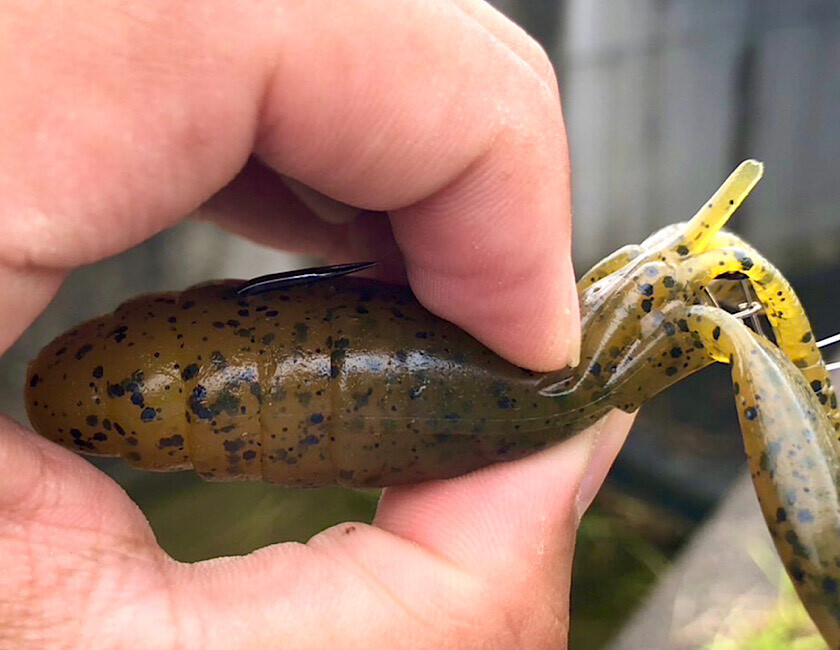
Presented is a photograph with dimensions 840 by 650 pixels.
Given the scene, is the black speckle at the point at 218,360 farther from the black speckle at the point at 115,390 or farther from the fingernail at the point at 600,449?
the fingernail at the point at 600,449

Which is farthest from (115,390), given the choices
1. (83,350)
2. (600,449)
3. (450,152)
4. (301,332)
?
(600,449)

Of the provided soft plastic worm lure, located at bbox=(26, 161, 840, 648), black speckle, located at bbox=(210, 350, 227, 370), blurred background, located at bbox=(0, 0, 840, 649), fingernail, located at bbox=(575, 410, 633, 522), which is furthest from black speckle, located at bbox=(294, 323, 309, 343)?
blurred background, located at bbox=(0, 0, 840, 649)

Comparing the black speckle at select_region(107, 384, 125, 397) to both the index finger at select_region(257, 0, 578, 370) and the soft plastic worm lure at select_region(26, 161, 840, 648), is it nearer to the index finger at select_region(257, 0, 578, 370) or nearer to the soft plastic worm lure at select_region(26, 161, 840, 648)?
the soft plastic worm lure at select_region(26, 161, 840, 648)

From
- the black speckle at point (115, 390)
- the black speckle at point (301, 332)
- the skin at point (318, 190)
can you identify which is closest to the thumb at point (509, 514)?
the skin at point (318, 190)

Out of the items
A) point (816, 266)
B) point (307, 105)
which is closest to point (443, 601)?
point (307, 105)

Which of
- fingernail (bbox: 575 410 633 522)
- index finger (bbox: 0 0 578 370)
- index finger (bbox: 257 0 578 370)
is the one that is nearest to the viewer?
index finger (bbox: 0 0 578 370)
